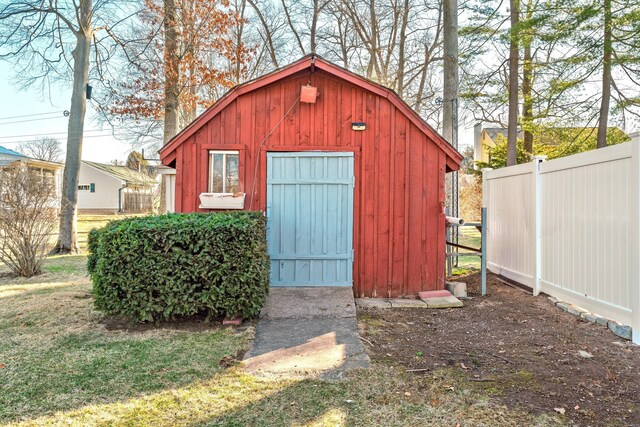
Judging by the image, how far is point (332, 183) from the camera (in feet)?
18.8

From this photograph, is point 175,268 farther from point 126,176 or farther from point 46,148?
point 46,148

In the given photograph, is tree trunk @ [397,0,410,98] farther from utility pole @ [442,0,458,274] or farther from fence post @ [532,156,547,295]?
fence post @ [532,156,547,295]

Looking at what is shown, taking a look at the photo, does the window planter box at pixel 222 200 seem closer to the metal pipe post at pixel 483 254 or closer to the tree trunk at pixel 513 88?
the metal pipe post at pixel 483 254

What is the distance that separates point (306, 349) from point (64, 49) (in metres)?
12.3

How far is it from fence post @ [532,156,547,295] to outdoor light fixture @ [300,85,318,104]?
10.7ft

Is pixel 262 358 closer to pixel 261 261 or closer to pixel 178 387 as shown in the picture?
pixel 178 387

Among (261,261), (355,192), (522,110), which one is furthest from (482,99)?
(261,261)

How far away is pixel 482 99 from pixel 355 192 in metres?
9.38

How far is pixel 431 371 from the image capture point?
10.9ft

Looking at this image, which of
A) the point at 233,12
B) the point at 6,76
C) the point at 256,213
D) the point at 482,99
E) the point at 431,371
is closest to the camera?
the point at 431,371

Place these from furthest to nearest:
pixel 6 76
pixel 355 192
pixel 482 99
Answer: pixel 482 99
pixel 6 76
pixel 355 192

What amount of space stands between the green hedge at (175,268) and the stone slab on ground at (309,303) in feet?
2.01

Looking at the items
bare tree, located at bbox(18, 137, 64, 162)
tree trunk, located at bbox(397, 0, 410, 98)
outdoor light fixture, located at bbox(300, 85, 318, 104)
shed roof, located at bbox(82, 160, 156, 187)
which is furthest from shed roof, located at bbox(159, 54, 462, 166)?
bare tree, located at bbox(18, 137, 64, 162)

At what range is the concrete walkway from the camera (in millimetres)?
3369
